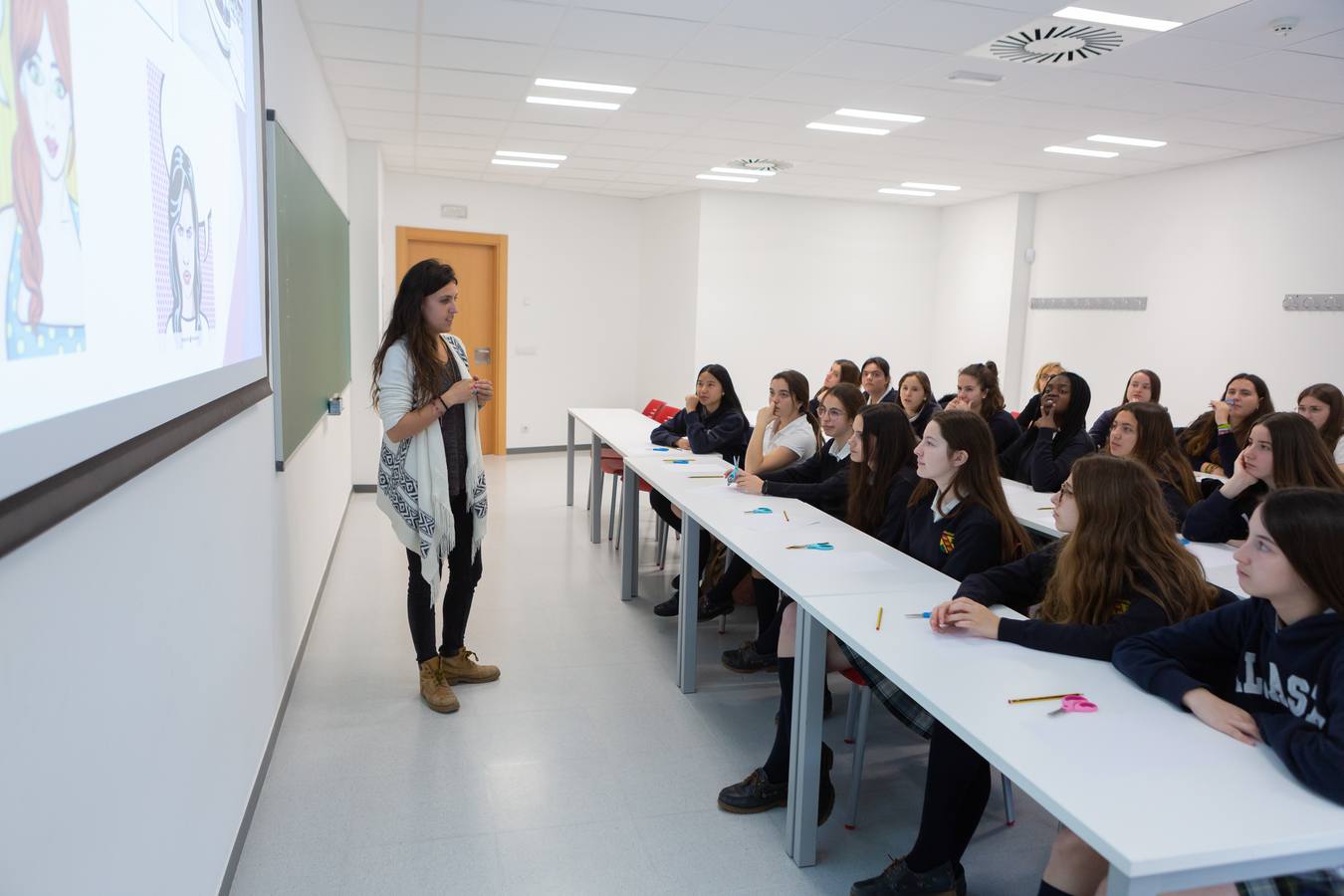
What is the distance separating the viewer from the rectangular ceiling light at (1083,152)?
247 inches

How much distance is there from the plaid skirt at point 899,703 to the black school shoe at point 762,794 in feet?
0.92

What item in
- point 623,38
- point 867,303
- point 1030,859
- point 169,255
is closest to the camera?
point 169,255

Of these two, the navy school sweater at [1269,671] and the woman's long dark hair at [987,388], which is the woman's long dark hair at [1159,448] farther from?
the navy school sweater at [1269,671]

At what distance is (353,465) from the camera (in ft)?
23.1

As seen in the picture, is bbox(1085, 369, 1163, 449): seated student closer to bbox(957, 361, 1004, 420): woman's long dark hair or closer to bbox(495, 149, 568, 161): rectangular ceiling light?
bbox(957, 361, 1004, 420): woman's long dark hair

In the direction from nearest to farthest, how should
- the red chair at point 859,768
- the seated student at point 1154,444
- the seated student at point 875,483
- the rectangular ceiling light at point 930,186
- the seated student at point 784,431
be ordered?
1. the red chair at point 859,768
2. the seated student at point 875,483
3. the seated student at point 1154,444
4. the seated student at point 784,431
5. the rectangular ceiling light at point 930,186

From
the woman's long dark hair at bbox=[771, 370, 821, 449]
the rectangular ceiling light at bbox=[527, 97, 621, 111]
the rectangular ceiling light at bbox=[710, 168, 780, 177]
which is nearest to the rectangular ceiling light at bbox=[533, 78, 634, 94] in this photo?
the rectangular ceiling light at bbox=[527, 97, 621, 111]

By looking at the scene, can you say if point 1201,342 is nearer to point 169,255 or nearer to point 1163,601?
point 1163,601

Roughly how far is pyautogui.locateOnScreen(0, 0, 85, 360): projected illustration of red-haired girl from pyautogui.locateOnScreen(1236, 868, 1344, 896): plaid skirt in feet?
6.19

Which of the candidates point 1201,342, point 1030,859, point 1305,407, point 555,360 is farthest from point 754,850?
point 555,360

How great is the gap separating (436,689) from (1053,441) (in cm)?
311

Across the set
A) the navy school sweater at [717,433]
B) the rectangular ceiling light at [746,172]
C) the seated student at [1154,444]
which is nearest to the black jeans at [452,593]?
the navy school sweater at [717,433]

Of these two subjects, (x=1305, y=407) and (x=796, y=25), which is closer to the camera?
(x=796, y=25)

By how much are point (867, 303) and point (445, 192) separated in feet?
15.2
